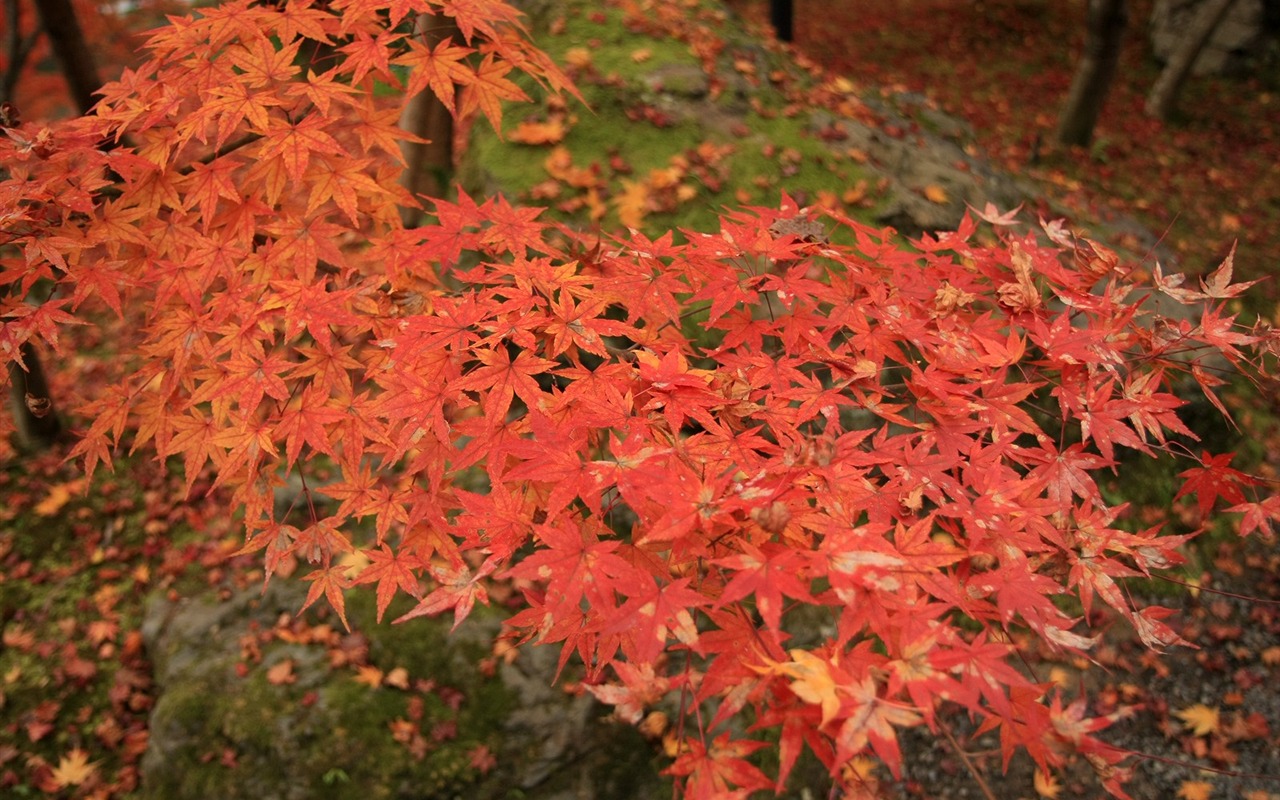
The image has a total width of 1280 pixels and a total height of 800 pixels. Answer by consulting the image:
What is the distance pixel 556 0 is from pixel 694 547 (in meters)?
5.02

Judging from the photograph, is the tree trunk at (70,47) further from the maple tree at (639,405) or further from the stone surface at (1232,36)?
the stone surface at (1232,36)

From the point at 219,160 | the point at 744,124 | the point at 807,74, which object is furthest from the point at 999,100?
the point at 219,160

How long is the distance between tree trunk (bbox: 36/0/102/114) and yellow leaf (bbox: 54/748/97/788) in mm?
3925

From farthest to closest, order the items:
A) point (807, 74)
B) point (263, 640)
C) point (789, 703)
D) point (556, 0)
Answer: point (807, 74), point (556, 0), point (263, 640), point (789, 703)

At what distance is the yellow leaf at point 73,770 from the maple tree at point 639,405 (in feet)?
7.84

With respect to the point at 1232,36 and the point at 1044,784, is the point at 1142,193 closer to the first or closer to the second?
the point at 1232,36

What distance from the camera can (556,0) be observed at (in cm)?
534

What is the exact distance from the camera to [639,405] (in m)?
1.81

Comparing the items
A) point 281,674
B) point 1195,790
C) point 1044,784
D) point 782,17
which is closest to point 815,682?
point 1044,784

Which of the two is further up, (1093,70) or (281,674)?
(1093,70)

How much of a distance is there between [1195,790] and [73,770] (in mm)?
5188

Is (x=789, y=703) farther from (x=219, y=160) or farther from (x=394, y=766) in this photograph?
(x=394, y=766)

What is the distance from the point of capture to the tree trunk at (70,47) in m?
4.87

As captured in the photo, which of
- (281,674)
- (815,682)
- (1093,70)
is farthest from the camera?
(1093,70)
